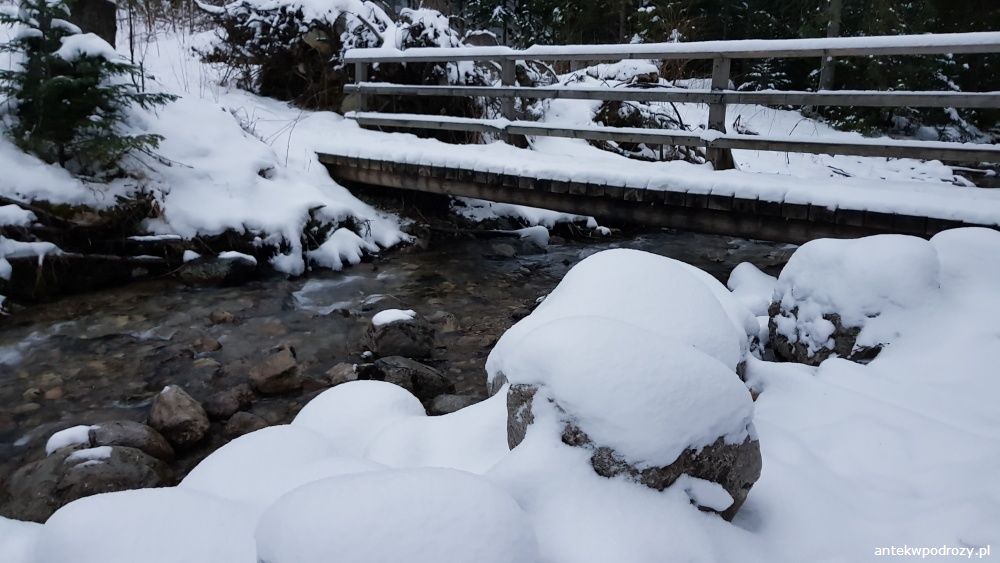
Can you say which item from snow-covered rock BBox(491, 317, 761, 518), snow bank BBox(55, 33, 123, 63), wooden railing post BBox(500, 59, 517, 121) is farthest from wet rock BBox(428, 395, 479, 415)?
wooden railing post BBox(500, 59, 517, 121)

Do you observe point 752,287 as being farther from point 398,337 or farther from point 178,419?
point 178,419

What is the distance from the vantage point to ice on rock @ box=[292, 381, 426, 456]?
2.84 m

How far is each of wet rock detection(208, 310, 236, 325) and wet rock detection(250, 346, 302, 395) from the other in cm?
103

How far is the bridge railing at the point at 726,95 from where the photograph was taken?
469 centimetres

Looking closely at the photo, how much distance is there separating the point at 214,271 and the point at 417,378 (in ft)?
9.04

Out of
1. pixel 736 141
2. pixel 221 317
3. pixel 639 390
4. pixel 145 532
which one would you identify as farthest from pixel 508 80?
pixel 145 532

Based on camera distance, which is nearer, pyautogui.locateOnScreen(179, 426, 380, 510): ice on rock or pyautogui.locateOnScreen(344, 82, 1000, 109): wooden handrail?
pyautogui.locateOnScreen(179, 426, 380, 510): ice on rock

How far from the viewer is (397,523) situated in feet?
4.76

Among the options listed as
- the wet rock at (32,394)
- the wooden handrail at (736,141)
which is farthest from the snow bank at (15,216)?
the wooden handrail at (736,141)

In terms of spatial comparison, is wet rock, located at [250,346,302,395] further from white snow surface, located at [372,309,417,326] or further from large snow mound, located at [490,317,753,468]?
large snow mound, located at [490,317,753,468]

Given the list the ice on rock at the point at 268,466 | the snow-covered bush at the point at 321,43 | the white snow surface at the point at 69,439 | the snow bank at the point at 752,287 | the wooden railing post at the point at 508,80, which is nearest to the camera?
the ice on rock at the point at 268,466

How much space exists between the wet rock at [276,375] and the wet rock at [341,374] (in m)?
0.20

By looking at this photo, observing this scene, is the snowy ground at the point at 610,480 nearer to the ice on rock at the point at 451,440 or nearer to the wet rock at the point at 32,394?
the ice on rock at the point at 451,440

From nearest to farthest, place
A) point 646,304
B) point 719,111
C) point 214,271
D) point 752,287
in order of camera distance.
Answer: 1. point 646,304
2. point 752,287
3. point 214,271
4. point 719,111
